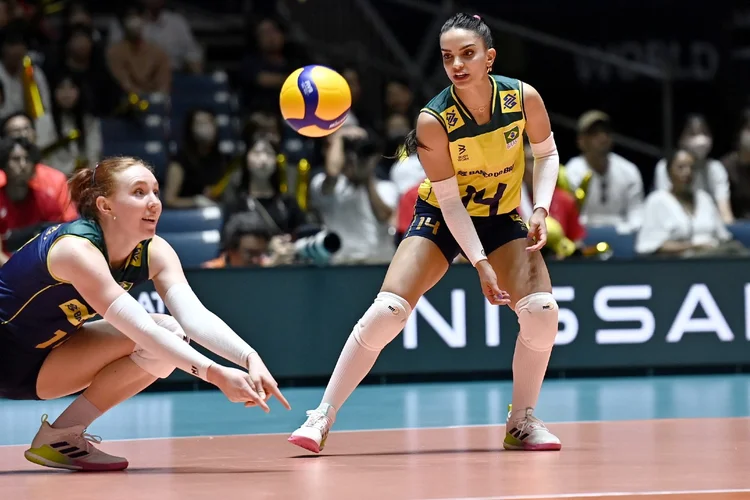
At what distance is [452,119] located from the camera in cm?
551

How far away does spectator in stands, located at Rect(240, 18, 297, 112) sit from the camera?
11633 mm

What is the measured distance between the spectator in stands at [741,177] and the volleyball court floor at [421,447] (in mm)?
2122

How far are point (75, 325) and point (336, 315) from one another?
3.64 metres

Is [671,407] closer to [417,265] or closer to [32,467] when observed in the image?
[417,265]

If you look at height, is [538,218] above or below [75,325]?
above

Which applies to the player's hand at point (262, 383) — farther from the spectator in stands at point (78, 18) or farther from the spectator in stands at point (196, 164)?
the spectator in stands at point (78, 18)

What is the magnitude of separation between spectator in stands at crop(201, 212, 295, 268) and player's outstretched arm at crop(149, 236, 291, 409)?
152 inches

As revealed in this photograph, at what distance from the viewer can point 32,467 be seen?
530cm

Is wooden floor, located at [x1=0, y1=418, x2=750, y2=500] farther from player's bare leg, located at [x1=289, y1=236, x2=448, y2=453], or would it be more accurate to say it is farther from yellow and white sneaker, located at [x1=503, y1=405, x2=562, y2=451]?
player's bare leg, located at [x1=289, y1=236, x2=448, y2=453]

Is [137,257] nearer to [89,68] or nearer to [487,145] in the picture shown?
[487,145]

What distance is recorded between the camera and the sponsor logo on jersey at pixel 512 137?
5551 mm

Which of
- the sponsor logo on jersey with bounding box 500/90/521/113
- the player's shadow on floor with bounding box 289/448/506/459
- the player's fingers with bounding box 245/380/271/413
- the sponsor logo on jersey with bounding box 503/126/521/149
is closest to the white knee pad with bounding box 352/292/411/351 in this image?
the player's shadow on floor with bounding box 289/448/506/459

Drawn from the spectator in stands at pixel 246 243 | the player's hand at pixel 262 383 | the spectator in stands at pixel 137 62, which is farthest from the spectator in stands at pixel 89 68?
the player's hand at pixel 262 383

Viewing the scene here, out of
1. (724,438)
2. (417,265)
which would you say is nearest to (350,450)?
(417,265)
